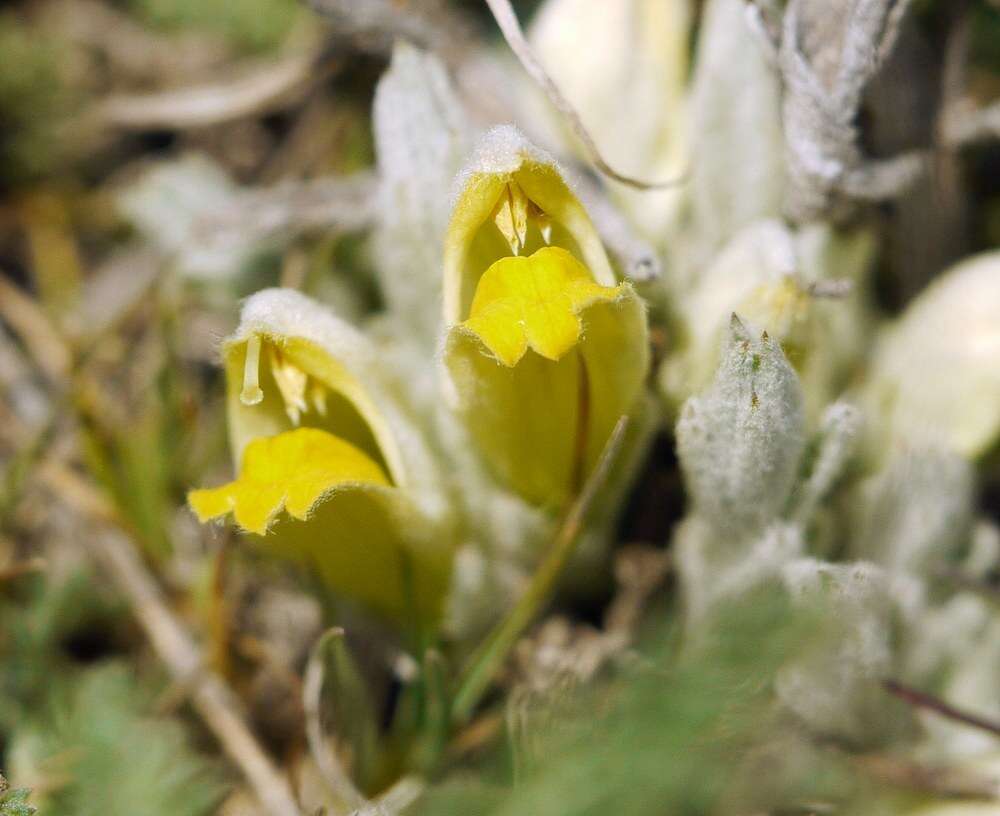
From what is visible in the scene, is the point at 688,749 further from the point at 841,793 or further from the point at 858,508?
the point at 858,508

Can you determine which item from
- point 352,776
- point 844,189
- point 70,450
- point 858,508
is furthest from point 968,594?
point 70,450

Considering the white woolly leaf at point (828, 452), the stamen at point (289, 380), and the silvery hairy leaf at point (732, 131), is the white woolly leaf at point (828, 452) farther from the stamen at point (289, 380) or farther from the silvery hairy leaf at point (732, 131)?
the stamen at point (289, 380)

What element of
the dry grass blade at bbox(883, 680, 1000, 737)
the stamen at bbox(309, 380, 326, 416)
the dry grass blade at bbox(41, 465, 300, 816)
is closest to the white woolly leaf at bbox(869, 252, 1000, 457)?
the dry grass blade at bbox(883, 680, 1000, 737)

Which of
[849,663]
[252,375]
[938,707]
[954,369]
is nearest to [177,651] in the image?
[252,375]

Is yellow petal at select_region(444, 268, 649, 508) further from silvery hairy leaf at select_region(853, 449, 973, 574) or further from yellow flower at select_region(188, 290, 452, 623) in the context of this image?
silvery hairy leaf at select_region(853, 449, 973, 574)

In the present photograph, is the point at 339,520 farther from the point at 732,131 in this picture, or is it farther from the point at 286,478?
the point at 732,131

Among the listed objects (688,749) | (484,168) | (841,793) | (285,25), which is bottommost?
(841,793)
